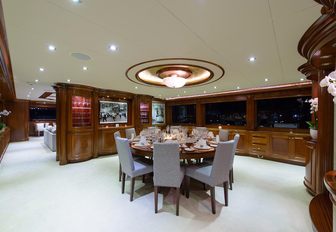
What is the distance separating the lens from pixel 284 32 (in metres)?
1.89

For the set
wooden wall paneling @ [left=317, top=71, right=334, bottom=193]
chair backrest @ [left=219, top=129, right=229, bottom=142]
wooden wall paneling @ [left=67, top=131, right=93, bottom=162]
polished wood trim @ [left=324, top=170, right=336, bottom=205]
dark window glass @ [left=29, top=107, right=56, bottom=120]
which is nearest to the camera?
polished wood trim @ [left=324, top=170, right=336, bottom=205]

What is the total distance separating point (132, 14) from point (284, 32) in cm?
169

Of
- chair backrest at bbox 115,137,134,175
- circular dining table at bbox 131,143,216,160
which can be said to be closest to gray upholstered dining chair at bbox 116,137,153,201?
chair backrest at bbox 115,137,134,175

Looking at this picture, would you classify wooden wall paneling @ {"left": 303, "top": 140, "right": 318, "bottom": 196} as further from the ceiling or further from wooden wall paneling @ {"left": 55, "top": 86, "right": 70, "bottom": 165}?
wooden wall paneling @ {"left": 55, "top": 86, "right": 70, "bottom": 165}

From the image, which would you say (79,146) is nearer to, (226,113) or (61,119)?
(61,119)

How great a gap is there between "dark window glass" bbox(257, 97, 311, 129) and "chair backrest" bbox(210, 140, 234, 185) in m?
4.05

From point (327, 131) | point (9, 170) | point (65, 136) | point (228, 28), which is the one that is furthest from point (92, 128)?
point (327, 131)

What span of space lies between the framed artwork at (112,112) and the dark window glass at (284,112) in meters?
5.13

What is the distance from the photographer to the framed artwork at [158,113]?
832cm

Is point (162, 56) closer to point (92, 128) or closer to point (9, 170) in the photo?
point (92, 128)

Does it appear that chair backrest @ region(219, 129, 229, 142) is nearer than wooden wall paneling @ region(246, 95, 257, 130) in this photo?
Yes

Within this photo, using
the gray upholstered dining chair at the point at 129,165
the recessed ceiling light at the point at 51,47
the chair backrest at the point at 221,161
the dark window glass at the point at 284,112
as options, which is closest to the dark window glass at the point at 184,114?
the dark window glass at the point at 284,112

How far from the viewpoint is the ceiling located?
4.81 feet

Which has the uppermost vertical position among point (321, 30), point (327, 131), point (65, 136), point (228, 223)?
point (321, 30)
